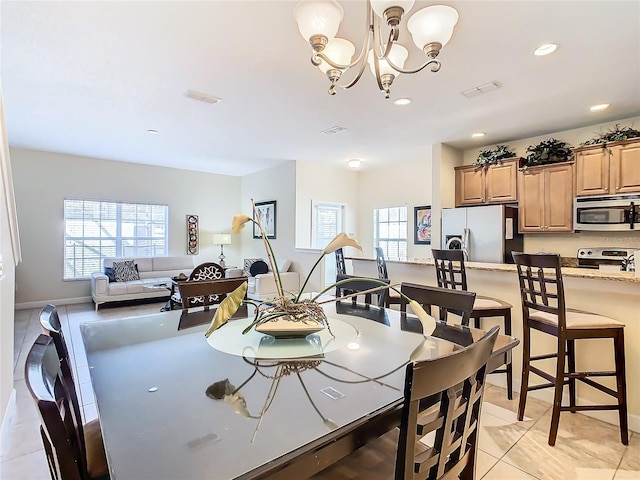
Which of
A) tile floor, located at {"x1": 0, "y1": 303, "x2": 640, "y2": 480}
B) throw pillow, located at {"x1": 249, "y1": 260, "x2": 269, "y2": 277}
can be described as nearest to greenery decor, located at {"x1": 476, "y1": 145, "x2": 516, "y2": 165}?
tile floor, located at {"x1": 0, "y1": 303, "x2": 640, "y2": 480}

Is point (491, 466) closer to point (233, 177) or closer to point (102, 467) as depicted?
point (102, 467)

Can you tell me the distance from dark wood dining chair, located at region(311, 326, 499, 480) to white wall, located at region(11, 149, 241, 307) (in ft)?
22.5

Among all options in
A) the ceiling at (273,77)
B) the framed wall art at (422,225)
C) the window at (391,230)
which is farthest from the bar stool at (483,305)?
the window at (391,230)

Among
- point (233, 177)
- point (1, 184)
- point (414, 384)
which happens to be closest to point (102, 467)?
point (414, 384)

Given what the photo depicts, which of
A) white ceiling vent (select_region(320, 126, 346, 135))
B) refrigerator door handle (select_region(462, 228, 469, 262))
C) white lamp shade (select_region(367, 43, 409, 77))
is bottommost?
refrigerator door handle (select_region(462, 228, 469, 262))

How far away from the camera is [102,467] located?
45.1 inches

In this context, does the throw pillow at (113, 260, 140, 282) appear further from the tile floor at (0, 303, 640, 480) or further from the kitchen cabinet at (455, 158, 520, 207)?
the kitchen cabinet at (455, 158, 520, 207)

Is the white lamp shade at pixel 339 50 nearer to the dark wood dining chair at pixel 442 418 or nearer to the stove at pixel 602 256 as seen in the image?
the dark wood dining chair at pixel 442 418

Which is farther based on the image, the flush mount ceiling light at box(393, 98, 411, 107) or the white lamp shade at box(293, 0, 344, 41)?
the flush mount ceiling light at box(393, 98, 411, 107)

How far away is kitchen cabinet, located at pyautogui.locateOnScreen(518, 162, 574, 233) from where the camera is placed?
4.16 metres

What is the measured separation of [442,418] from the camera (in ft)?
2.97

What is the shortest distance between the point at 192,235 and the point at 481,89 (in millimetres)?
6294

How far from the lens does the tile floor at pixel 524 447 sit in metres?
1.84

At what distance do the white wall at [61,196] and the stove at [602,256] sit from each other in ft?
22.8
